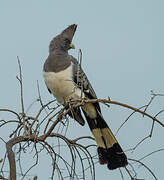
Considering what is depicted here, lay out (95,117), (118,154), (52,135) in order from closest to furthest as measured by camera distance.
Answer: (52,135)
(118,154)
(95,117)

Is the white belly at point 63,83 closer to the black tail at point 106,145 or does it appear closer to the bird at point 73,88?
the bird at point 73,88

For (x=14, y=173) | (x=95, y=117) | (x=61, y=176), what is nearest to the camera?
(x=14, y=173)

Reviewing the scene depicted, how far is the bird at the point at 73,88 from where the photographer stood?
412 cm

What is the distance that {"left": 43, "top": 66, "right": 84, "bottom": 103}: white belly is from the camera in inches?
169

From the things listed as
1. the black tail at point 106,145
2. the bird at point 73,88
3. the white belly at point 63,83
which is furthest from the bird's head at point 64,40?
the black tail at point 106,145

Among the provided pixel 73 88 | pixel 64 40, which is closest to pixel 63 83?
pixel 73 88

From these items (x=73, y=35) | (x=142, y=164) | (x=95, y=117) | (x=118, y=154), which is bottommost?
(x=142, y=164)

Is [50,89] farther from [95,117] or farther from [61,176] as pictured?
[61,176]

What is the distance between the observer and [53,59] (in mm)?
4535

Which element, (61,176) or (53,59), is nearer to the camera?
(61,176)

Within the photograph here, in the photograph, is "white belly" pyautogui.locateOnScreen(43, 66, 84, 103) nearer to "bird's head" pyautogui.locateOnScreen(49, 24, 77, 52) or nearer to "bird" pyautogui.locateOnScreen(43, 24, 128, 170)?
"bird" pyautogui.locateOnScreen(43, 24, 128, 170)

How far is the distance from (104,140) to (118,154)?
1.40ft

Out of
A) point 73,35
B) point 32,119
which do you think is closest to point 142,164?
point 32,119

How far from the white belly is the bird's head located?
22.8 inches
